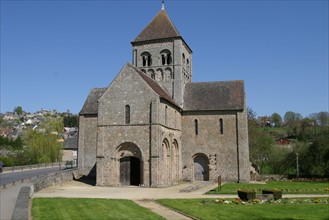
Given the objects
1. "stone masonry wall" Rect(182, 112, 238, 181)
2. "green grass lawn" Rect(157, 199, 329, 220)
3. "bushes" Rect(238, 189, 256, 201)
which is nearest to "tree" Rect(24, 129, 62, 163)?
"stone masonry wall" Rect(182, 112, 238, 181)

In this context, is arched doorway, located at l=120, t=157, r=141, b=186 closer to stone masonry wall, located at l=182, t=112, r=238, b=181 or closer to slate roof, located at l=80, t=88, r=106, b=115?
stone masonry wall, located at l=182, t=112, r=238, b=181

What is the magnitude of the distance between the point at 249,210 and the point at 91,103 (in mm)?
25113

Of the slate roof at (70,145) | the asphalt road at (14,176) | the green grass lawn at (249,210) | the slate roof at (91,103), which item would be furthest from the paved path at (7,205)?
the slate roof at (70,145)

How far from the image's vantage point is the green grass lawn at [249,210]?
1466 centimetres

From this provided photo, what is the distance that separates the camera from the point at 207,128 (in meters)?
35.6

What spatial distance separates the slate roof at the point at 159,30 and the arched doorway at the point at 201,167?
520 inches

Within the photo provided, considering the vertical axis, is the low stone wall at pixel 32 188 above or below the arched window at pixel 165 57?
below

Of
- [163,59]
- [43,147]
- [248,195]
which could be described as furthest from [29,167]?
[248,195]

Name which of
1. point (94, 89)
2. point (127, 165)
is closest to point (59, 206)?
point (127, 165)

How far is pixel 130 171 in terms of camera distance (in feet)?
99.3

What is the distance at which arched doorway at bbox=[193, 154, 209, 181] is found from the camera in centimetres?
3522

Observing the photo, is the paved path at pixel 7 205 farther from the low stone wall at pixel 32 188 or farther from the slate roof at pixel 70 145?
the slate roof at pixel 70 145

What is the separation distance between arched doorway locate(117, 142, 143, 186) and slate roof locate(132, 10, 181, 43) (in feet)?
45.9

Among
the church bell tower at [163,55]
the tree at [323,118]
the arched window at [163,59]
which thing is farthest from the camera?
the tree at [323,118]
